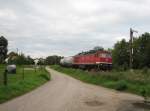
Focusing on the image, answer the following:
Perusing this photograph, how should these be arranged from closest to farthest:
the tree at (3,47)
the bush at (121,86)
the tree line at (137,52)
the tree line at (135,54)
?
the bush at (121,86)
the tree line at (135,54)
the tree line at (137,52)
the tree at (3,47)

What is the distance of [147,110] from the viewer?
15.1m

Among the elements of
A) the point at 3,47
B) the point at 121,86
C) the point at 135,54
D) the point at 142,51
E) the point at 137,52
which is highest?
the point at 3,47

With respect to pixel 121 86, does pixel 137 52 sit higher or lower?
higher

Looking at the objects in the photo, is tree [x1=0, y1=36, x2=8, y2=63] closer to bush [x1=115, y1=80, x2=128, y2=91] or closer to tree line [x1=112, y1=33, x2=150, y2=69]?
tree line [x1=112, y1=33, x2=150, y2=69]

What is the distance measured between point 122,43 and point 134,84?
78.7m

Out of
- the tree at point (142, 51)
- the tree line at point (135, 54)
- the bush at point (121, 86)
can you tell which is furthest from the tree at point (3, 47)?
the bush at point (121, 86)

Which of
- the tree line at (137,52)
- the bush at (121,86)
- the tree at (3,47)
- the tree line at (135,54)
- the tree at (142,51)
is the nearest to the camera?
the bush at (121,86)

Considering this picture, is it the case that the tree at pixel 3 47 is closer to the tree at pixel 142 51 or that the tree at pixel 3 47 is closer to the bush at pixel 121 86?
the tree at pixel 142 51

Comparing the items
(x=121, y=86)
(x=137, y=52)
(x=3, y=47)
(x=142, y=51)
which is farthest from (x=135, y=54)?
(x=3, y=47)

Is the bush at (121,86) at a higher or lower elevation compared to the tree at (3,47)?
lower

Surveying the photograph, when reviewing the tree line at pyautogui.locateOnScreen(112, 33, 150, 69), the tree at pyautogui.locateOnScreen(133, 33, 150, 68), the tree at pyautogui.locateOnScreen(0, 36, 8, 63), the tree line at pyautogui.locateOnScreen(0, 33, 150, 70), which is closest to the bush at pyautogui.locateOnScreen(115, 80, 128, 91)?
the tree line at pyautogui.locateOnScreen(0, 33, 150, 70)

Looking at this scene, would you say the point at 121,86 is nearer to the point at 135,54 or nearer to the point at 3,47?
the point at 135,54

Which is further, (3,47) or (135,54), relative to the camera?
(3,47)

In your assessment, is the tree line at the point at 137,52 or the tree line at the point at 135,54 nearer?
the tree line at the point at 135,54
